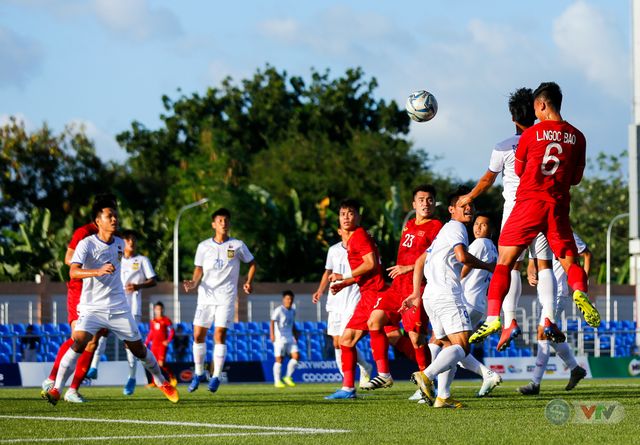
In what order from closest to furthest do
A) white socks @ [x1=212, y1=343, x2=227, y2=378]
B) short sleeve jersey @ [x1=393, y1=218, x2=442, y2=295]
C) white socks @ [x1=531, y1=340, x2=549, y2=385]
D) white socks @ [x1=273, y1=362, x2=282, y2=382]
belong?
short sleeve jersey @ [x1=393, y1=218, x2=442, y2=295] → white socks @ [x1=531, y1=340, x2=549, y2=385] → white socks @ [x1=212, y1=343, x2=227, y2=378] → white socks @ [x1=273, y1=362, x2=282, y2=382]

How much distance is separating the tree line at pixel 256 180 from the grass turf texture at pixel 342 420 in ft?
100.0

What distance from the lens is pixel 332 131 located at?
7138 centimetres

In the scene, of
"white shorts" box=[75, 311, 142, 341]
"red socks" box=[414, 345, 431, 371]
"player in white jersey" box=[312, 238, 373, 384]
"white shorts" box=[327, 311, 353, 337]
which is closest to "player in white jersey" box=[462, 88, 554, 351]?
"red socks" box=[414, 345, 431, 371]

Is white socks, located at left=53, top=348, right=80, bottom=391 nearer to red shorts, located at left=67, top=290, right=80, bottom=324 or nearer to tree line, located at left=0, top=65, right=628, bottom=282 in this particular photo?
red shorts, located at left=67, top=290, right=80, bottom=324

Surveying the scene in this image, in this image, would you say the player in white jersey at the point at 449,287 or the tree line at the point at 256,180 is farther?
the tree line at the point at 256,180

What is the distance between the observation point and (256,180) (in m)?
A: 62.5

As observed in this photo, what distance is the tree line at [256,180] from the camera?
4700 centimetres

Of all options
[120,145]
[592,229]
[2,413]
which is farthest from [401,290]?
[120,145]

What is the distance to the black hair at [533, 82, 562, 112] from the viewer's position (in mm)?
10269

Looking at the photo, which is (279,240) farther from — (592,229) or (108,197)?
(108,197)

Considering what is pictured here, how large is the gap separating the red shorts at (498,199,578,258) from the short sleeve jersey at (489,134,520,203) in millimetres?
900

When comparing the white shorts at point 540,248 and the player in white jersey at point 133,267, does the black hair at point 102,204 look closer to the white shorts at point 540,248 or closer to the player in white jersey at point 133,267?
the white shorts at point 540,248

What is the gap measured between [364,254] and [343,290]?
4344 mm

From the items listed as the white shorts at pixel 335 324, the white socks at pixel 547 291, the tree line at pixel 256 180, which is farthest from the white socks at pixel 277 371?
the tree line at pixel 256 180
